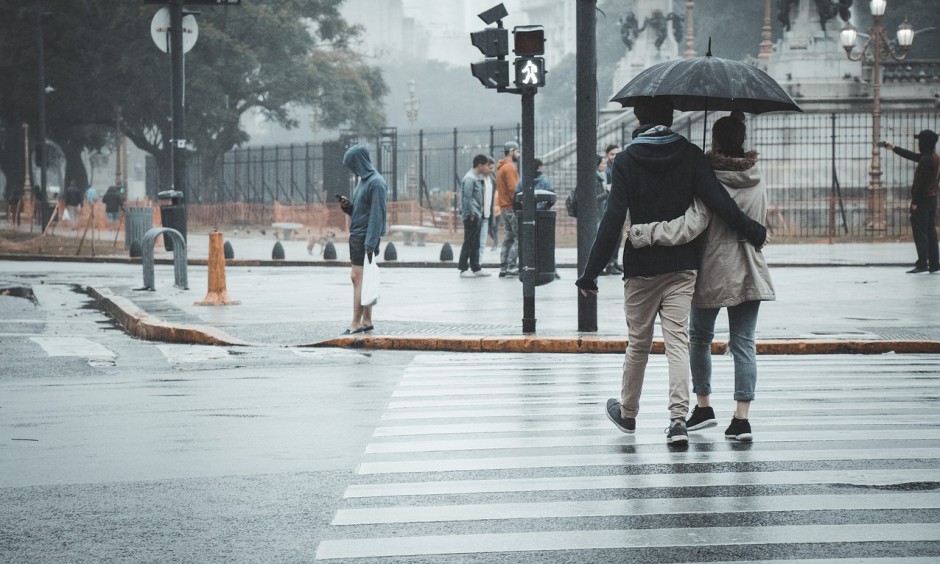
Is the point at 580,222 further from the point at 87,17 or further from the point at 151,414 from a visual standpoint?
the point at 87,17

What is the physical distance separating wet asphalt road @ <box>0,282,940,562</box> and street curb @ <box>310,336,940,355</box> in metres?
0.95

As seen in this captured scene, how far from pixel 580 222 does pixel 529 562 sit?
27.0 ft

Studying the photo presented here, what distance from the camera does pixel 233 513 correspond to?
20.2ft

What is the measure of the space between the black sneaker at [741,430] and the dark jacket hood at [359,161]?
6.14 metres

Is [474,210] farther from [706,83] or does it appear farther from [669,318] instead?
[669,318]

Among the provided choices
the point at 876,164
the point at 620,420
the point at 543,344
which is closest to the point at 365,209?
the point at 543,344

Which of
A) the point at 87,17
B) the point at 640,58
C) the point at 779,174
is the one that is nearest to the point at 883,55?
the point at 779,174

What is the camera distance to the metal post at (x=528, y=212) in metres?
13.0

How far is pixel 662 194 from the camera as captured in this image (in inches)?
299

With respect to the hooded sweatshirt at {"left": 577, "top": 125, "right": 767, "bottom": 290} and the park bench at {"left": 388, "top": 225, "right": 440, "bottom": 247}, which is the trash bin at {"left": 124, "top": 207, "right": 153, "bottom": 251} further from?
the hooded sweatshirt at {"left": 577, "top": 125, "right": 767, "bottom": 290}

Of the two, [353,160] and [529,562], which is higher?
[353,160]

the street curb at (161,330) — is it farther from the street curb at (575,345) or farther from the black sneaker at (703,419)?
the black sneaker at (703,419)

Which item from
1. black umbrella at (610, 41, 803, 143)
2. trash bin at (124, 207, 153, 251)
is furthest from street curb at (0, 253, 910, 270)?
black umbrella at (610, 41, 803, 143)

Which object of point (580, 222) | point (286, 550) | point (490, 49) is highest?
point (490, 49)
